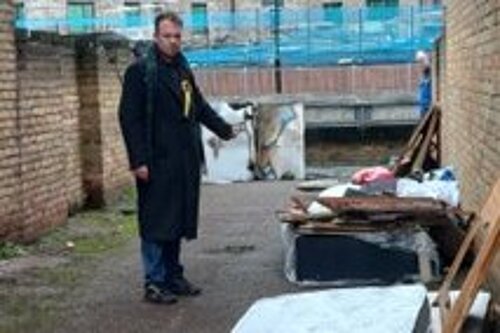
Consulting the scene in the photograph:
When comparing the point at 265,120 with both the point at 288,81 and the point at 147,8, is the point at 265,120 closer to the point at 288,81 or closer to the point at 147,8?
the point at 288,81

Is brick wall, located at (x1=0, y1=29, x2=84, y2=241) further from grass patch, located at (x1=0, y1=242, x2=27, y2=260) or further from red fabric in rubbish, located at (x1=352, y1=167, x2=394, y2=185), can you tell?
red fabric in rubbish, located at (x1=352, y1=167, x2=394, y2=185)

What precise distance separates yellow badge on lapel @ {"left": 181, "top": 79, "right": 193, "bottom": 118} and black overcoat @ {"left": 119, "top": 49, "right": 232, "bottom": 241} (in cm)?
1

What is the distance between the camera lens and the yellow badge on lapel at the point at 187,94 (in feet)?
28.7

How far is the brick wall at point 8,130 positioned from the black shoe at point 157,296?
2518mm

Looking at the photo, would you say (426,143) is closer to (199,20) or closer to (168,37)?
(168,37)

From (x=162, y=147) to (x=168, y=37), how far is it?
76 cm

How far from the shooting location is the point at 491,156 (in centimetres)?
804

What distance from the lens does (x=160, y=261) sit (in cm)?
877

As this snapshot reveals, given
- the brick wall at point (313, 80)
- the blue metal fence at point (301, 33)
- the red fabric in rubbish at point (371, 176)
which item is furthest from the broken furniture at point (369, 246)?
the blue metal fence at point (301, 33)

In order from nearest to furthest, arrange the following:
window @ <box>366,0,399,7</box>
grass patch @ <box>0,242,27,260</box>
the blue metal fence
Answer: grass patch @ <box>0,242,27,260</box>
the blue metal fence
window @ <box>366,0,399,7</box>

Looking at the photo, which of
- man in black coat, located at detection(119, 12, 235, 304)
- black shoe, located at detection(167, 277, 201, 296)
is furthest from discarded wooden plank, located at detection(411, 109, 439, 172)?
man in black coat, located at detection(119, 12, 235, 304)

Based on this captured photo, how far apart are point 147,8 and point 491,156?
112 feet

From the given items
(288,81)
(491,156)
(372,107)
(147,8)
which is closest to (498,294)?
(491,156)

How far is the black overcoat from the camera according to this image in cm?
858
